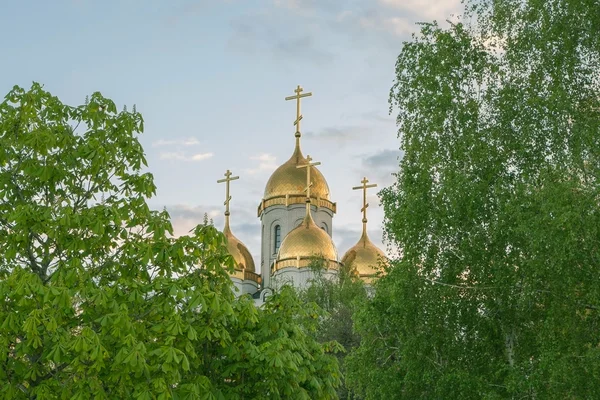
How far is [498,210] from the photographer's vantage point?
54.4ft

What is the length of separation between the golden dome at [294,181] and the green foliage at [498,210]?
35.8 metres

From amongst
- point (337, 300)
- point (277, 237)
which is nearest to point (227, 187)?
point (277, 237)

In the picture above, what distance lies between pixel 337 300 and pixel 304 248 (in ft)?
27.7

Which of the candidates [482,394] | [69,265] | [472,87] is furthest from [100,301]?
[472,87]

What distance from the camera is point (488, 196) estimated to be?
17.1 meters

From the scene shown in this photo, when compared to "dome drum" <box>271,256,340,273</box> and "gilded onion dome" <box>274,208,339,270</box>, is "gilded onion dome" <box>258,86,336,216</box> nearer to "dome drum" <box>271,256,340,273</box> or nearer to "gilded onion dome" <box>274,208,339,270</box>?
"gilded onion dome" <box>274,208,339,270</box>

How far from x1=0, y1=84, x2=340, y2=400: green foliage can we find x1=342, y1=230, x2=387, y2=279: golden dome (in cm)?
3472

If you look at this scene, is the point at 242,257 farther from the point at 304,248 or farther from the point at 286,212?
the point at 304,248

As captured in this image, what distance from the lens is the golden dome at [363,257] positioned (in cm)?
4931

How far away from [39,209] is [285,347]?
12.4ft

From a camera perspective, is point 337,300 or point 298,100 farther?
point 298,100

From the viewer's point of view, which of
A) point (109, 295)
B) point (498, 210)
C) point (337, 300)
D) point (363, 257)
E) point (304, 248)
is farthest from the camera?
point (363, 257)

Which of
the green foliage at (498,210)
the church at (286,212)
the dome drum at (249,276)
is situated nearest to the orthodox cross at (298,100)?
the church at (286,212)

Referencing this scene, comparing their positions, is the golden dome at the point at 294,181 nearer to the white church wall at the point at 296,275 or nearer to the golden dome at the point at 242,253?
the golden dome at the point at 242,253
